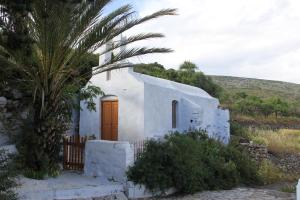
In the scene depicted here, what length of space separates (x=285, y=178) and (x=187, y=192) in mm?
6746

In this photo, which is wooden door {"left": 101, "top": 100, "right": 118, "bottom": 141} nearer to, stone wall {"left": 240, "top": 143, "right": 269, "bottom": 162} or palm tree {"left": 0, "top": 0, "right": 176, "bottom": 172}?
palm tree {"left": 0, "top": 0, "right": 176, "bottom": 172}

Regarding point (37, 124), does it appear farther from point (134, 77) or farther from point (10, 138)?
point (134, 77)

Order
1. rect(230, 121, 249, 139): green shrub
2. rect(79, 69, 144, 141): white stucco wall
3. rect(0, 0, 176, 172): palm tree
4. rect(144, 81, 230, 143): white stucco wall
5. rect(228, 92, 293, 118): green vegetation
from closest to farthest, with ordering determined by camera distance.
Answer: rect(0, 0, 176, 172): palm tree < rect(79, 69, 144, 141): white stucco wall < rect(144, 81, 230, 143): white stucco wall < rect(230, 121, 249, 139): green shrub < rect(228, 92, 293, 118): green vegetation

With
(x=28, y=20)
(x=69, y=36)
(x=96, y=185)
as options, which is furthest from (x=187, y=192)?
(x=28, y=20)

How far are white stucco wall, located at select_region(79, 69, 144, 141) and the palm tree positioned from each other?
299 cm

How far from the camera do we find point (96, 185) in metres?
11.9

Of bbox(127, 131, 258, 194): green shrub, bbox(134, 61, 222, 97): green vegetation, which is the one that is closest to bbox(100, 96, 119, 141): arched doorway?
bbox(127, 131, 258, 194): green shrub

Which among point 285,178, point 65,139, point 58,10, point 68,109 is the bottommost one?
point 285,178

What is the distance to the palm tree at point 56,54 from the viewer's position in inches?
436

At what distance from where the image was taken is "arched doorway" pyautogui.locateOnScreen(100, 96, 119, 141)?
55.0 ft

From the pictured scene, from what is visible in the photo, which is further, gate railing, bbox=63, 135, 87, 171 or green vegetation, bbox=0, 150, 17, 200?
gate railing, bbox=63, 135, 87, 171

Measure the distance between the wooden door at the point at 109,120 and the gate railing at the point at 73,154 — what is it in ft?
8.90

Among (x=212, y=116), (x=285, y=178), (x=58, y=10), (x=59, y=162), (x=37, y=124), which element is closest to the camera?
(x=58, y=10)

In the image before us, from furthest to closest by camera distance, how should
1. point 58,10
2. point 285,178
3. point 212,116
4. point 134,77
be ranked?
point 212,116, point 285,178, point 134,77, point 58,10
